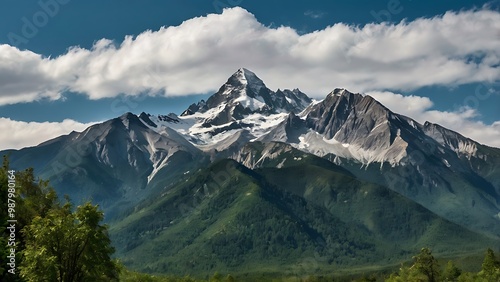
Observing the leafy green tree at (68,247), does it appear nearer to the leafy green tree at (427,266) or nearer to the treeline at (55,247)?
the treeline at (55,247)

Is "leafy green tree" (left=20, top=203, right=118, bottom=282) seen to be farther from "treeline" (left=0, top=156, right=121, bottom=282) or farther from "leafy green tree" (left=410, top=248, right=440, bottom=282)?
"leafy green tree" (left=410, top=248, right=440, bottom=282)

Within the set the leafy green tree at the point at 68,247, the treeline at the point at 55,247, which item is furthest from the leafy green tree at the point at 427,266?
the leafy green tree at the point at 68,247

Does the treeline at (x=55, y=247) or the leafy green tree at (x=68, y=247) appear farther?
the leafy green tree at (x=68, y=247)

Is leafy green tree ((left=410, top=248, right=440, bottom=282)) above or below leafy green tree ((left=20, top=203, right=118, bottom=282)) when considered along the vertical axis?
below

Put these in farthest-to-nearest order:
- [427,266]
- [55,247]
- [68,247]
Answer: [427,266] < [68,247] < [55,247]

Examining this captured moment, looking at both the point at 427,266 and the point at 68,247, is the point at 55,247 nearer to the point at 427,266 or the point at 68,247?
the point at 68,247

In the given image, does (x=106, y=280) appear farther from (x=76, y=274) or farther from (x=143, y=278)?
(x=143, y=278)

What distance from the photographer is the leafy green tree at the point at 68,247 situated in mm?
60916

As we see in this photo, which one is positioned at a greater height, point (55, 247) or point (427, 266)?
point (55, 247)

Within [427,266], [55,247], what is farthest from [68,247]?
[427,266]

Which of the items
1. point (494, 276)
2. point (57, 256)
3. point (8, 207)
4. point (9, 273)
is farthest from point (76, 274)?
point (494, 276)

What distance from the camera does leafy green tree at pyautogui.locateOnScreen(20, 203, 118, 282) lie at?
60.9 m

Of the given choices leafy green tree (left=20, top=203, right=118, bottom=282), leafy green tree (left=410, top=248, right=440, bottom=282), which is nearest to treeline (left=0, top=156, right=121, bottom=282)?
leafy green tree (left=20, top=203, right=118, bottom=282)

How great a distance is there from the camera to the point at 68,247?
214 ft
